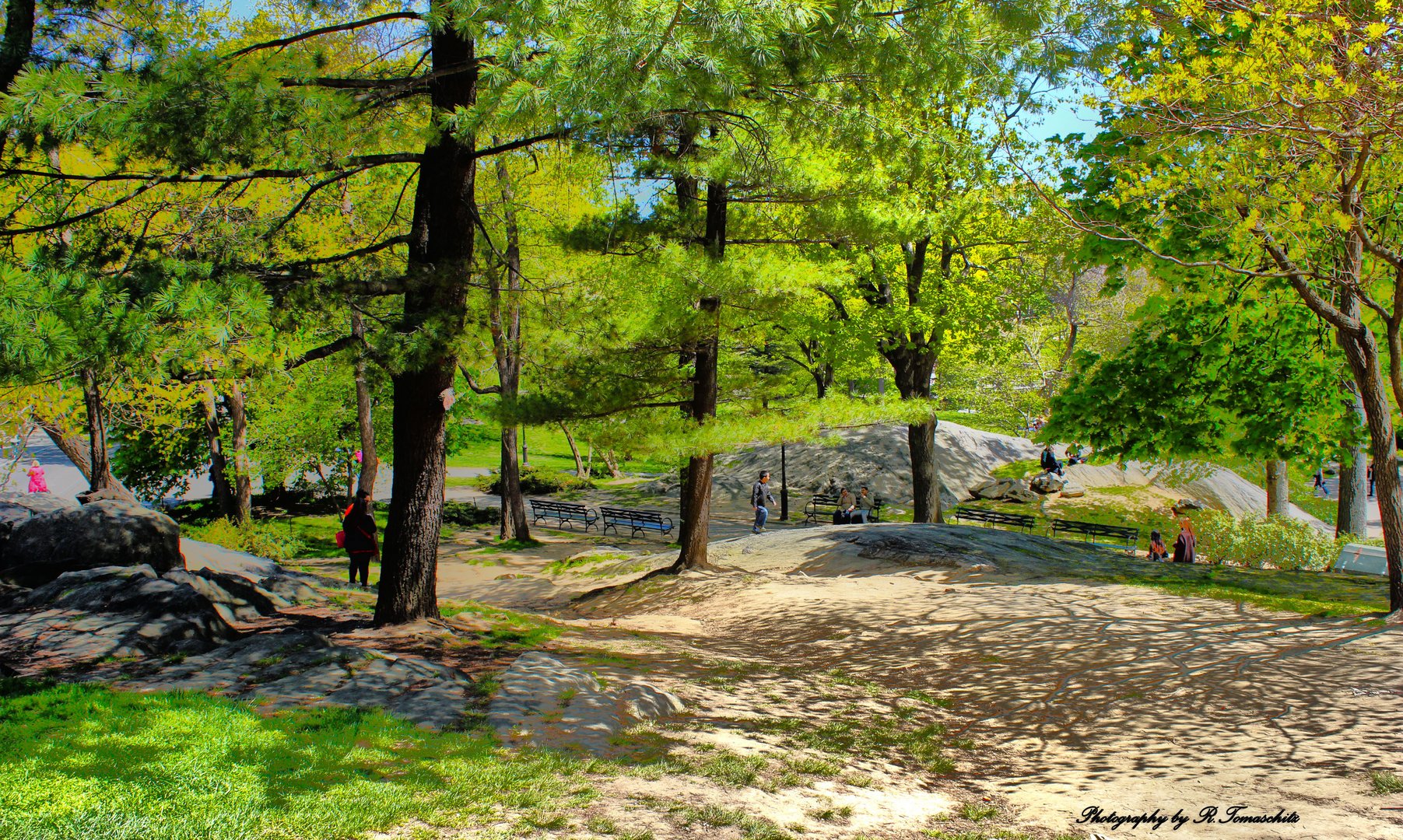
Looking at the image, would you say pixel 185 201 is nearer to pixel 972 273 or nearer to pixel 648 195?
pixel 648 195

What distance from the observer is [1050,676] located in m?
7.59

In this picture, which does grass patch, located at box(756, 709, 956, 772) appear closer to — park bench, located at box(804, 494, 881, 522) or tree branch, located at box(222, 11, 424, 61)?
tree branch, located at box(222, 11, 424, 61)

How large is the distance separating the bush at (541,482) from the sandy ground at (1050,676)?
17.0 metres

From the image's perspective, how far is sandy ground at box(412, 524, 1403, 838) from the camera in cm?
494

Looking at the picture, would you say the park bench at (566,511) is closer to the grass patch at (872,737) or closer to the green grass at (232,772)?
the grass patch at (872,737)

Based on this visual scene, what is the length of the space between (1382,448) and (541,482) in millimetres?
25501

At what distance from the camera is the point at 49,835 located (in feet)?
11.2

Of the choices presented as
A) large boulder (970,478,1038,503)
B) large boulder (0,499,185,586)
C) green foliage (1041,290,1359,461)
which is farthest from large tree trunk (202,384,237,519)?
large boulder (970,478,1038,503)

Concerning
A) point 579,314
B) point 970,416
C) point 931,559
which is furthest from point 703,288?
point 970,416

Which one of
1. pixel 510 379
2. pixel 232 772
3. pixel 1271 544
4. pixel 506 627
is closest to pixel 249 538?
pixel 510 379

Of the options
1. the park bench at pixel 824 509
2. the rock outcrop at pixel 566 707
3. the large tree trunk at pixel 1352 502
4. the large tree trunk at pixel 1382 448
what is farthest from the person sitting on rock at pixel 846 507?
the rock outcrop at pixel 566 707

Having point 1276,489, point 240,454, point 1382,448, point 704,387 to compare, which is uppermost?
point 704,387

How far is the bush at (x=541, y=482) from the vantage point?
101 feet

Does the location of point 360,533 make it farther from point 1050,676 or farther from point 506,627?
point 1050,676
